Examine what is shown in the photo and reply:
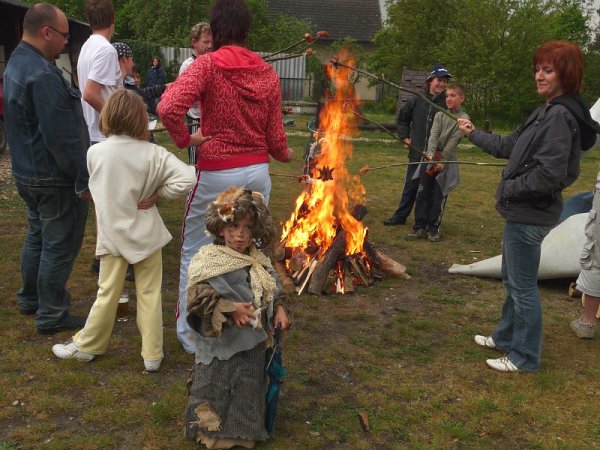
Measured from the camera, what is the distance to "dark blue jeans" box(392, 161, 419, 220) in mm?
8188

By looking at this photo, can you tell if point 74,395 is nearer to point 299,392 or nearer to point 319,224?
point 299,392

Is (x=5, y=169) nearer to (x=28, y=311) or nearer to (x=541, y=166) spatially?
(x=28, y=311)

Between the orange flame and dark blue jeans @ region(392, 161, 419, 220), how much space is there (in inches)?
69.4

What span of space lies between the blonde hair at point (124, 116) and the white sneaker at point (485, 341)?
2.96 metres

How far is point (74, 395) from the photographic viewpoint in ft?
12.4

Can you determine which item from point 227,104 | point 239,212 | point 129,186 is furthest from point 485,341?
point 129,186

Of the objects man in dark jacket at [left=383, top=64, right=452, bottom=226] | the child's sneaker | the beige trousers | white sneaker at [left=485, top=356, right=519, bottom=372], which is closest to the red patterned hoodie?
the beige trousers

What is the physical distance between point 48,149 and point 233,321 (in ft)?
6.58

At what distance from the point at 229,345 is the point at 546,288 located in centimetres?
416

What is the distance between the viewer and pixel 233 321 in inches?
123

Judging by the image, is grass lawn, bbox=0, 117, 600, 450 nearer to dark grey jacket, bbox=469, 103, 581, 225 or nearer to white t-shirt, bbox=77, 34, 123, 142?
dark grey jacket, bbox=469, 103, 581, 225

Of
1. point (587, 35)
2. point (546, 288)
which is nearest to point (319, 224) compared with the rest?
point (546, 288)

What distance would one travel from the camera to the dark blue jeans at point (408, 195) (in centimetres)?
819

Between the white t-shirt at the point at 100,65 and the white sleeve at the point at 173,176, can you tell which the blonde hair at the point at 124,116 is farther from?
the white t-shirt at the point at 100,65
